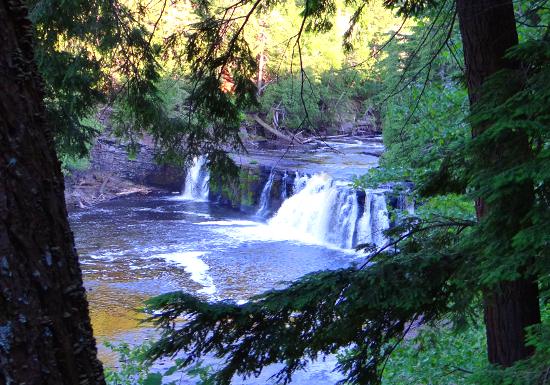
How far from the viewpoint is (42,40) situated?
509 centimetres

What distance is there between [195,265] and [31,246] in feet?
43.1

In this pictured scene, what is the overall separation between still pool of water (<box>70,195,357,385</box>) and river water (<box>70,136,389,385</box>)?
3cm

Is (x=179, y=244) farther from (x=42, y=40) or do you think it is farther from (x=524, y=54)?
(x=524, y=54)

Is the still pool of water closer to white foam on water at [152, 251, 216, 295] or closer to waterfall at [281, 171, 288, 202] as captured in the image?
white foam on water at [152, 251, 216, 295]

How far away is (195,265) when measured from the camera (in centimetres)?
1442

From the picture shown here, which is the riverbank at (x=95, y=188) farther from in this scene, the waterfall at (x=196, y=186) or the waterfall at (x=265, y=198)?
the waterfall at (x=265, y=198)

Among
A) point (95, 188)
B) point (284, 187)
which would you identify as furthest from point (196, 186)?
point (284, 187)

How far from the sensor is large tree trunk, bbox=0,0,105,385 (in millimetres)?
1435

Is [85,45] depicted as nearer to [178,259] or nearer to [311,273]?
[311,273]

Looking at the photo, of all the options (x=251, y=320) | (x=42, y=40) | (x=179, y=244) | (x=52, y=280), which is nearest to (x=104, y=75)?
(x=42, y=40)

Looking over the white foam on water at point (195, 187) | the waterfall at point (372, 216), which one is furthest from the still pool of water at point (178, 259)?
the white foam on water at point (195, 187)

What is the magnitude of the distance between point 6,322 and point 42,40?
4336 mm

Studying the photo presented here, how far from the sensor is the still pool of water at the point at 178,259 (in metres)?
11.7

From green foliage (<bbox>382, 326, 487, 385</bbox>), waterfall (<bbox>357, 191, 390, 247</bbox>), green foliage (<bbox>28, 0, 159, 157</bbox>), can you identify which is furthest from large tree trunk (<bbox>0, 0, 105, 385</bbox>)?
waterfall (<bbox>357, 191, 390, 247</bbox>)
